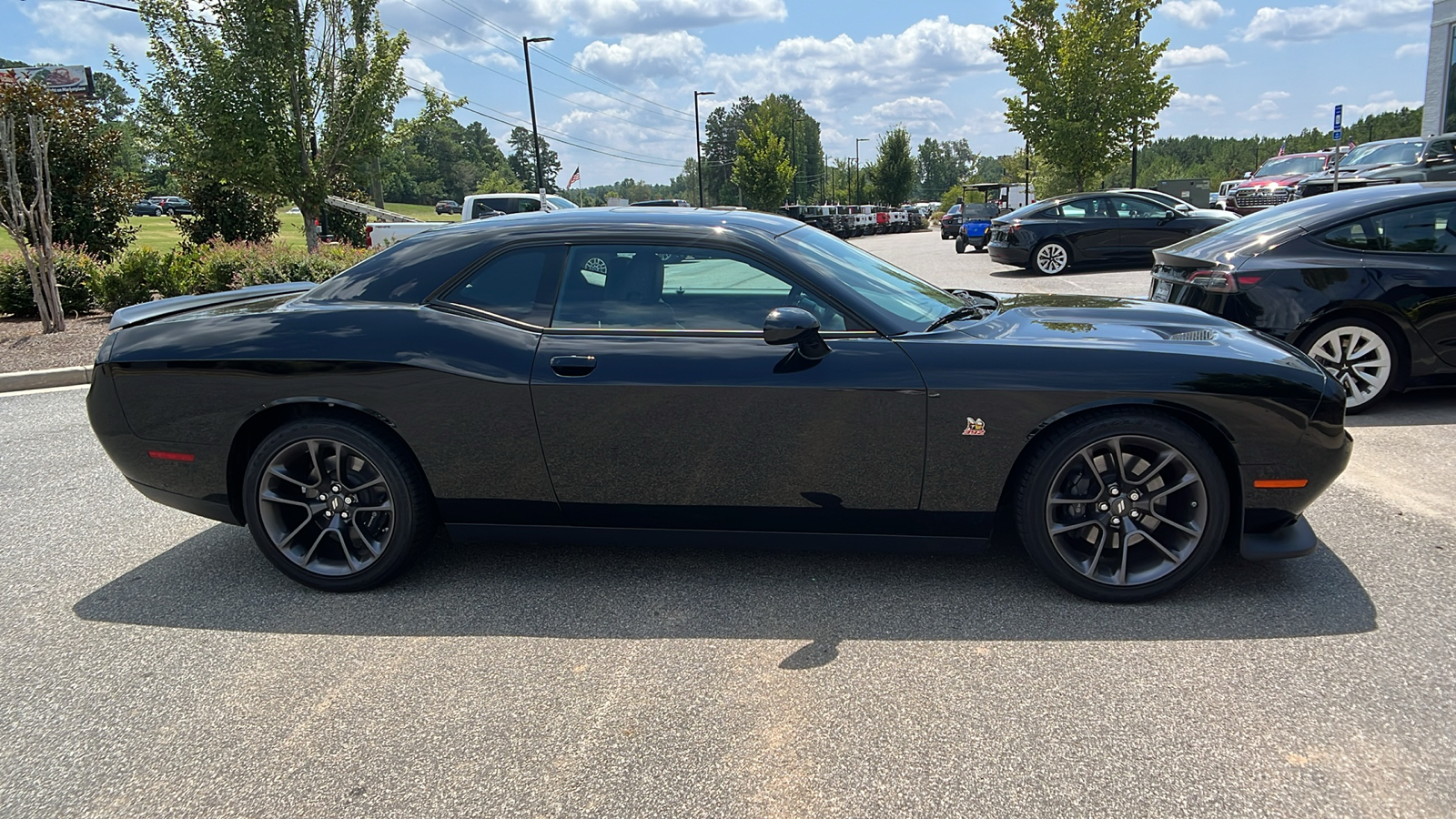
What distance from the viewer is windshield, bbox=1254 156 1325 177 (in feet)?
75.1

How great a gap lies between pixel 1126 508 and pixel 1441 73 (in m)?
28.2

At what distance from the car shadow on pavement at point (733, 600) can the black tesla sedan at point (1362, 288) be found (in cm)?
265

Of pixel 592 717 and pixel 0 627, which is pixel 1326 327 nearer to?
pixel 592 717

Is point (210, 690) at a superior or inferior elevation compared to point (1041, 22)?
inferior

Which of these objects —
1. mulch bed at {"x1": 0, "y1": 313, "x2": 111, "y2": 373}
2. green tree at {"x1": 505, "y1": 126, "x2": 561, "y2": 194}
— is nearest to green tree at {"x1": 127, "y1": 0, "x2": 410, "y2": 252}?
mulch bed at {"x1": 0, "y1": 313, "x2": 111, "y2": 373}

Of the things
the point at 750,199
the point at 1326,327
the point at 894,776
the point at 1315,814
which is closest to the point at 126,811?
the point at 894,776

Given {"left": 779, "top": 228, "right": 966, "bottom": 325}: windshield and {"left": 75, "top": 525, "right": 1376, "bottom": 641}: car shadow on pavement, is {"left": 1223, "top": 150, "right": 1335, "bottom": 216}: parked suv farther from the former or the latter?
{"left": 75, "top": 525, "right": 1376, "bottom": 641}: car shadow on pavement

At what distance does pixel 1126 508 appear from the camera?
3.28m

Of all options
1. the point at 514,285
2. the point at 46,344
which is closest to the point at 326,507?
the point at 514,285

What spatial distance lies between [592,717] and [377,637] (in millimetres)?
1042

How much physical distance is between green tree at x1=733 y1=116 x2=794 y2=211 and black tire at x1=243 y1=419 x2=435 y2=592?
60.0m

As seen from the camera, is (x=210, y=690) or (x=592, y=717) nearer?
(x=592, y=717)

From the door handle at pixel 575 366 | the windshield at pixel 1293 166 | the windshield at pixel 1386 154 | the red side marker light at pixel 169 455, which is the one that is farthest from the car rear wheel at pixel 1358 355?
the windshield at pixel 1293 166

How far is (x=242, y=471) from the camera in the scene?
12.3ft
